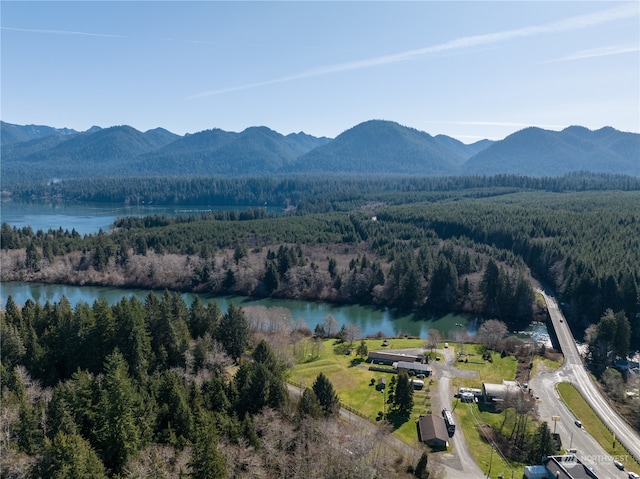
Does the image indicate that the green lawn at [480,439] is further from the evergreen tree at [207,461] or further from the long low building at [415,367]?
the evergreen tree at [207,461]

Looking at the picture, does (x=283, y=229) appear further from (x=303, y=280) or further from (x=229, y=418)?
(x=229, y=418)

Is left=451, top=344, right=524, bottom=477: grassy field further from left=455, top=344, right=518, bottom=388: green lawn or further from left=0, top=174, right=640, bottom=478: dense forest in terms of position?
left=0, top=174, right=640, bottom=478: dense forest

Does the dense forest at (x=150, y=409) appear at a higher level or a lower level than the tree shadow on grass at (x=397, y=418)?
higher

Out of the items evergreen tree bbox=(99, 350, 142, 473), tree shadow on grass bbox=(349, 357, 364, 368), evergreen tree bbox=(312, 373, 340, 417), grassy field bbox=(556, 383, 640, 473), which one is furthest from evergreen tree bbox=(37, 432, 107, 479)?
grassy field bbox=(556, 383, 640, 473)

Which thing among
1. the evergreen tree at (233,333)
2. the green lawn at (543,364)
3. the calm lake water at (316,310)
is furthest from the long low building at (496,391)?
the evergreen tree at (233,333)

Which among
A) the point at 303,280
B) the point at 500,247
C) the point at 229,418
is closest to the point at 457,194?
the point at 500,247

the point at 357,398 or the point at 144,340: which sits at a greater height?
the point at 144,340
